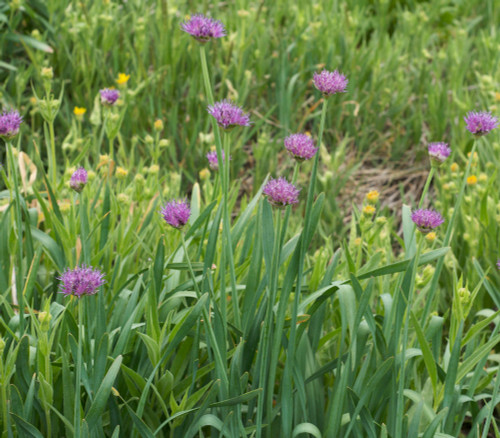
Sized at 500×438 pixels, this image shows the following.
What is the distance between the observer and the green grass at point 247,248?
1.20 m

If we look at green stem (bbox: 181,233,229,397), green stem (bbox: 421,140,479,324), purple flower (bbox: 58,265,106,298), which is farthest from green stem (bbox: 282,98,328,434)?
purple flower (bbox: 58,265,106,298)

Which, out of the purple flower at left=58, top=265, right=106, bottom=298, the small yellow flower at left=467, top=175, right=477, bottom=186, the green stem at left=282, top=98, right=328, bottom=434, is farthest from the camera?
the small yellow flower at left=467, top=175, right=477, bottom=186

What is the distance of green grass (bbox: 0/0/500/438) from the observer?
1196 mm

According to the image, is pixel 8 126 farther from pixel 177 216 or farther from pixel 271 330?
pixel 271 330

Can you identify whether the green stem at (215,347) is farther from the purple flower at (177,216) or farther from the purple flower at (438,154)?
the purple flower at (438,154)

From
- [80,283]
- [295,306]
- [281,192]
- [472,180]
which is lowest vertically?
[472,180]

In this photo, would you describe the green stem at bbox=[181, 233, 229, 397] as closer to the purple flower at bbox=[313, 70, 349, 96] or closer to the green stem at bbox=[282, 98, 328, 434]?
the green stem at bbox=[282, 98, 328, 434]

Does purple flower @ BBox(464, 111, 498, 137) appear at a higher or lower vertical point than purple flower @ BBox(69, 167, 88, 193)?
higher

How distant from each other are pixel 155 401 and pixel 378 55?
2.10m

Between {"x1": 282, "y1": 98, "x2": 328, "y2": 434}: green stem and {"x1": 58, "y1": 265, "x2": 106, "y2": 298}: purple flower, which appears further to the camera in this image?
{"x1": 282, "y1": 98, "x2": 328, "y2": 434}: green stem

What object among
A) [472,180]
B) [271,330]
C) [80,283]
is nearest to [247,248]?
[271,330]

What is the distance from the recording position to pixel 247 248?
1.55 metres

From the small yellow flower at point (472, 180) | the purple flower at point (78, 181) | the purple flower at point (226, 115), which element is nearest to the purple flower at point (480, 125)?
the purple flower at point (226, 115)

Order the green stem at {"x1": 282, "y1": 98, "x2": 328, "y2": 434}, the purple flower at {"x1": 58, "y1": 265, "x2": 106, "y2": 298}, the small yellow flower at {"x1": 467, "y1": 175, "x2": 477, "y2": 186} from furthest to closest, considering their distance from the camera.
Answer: the small yellow flower at {"x1": 467, "y1": 175, "x2": 477, "y2": 186} → the green stem at {"x1": 282, "y1": 98, "x2": 328, "y2": 434} → the purple flower at {"x1": 58, "y1": 265, "x2": 106, "y2": 298}
